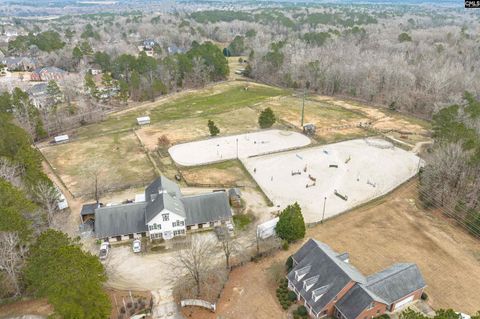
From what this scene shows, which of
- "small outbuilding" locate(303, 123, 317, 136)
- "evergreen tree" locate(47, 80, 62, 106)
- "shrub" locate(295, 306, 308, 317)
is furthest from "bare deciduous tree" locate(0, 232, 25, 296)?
"evergreen tree" locate(47, 80, 62, 106)

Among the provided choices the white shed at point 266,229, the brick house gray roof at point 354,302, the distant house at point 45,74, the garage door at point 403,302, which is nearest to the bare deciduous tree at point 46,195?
the white shed at point 266,229

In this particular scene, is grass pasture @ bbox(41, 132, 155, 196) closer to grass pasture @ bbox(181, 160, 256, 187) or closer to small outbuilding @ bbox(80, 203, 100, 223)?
grass pasture @ bbox(181, 160, 256, 187)

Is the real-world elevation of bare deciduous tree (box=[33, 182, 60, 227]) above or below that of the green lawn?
above

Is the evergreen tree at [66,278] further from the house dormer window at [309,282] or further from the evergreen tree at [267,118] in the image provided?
the evergreen tree at [267,118]

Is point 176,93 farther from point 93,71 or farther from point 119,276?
point 119,276

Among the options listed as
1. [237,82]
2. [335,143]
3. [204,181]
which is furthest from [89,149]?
[237,82]

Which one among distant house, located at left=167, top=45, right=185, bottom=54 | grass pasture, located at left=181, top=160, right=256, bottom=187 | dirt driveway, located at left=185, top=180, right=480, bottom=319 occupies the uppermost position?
distant house, located at left=167, top=45, right=185, bottom=54

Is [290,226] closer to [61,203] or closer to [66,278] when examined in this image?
[66,278]

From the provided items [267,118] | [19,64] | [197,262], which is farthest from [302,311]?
[19,64]
